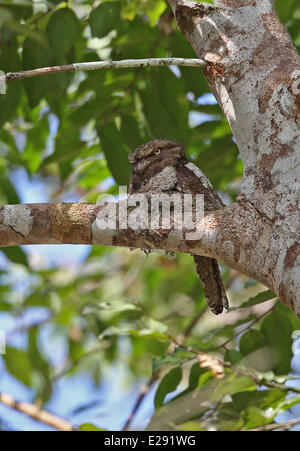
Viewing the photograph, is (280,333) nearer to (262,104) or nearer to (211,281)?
(211,281)

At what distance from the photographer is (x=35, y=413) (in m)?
4.15

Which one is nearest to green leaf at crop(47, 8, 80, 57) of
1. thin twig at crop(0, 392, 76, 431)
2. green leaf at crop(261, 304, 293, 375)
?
green leaf at crop(261, 304, 293, 375)

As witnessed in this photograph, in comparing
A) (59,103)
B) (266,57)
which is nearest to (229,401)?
(266,57)

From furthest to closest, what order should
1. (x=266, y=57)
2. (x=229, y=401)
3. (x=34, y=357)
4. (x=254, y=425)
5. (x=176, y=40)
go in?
(x=34, y=357) → (x=176, y=40) → (x=229, y=401) → (x=254, y=425) → (x=266, y=57)

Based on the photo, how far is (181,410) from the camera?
3111 millimetres

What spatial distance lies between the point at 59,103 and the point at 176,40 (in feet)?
2.82

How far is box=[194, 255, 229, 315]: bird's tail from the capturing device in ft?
9.74

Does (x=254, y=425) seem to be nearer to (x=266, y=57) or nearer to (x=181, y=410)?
(x=181, y=410)

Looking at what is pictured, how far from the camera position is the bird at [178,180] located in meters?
2.98

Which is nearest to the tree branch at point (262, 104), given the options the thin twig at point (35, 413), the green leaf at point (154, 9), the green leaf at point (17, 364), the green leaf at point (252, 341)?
the green leaf at point (252, 341)

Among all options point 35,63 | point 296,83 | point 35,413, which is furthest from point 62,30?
point 35,413

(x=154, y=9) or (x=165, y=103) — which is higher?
(x=154, y=9)

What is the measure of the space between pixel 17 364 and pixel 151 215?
2.81m

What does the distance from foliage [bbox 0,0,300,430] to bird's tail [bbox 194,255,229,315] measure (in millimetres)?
138
